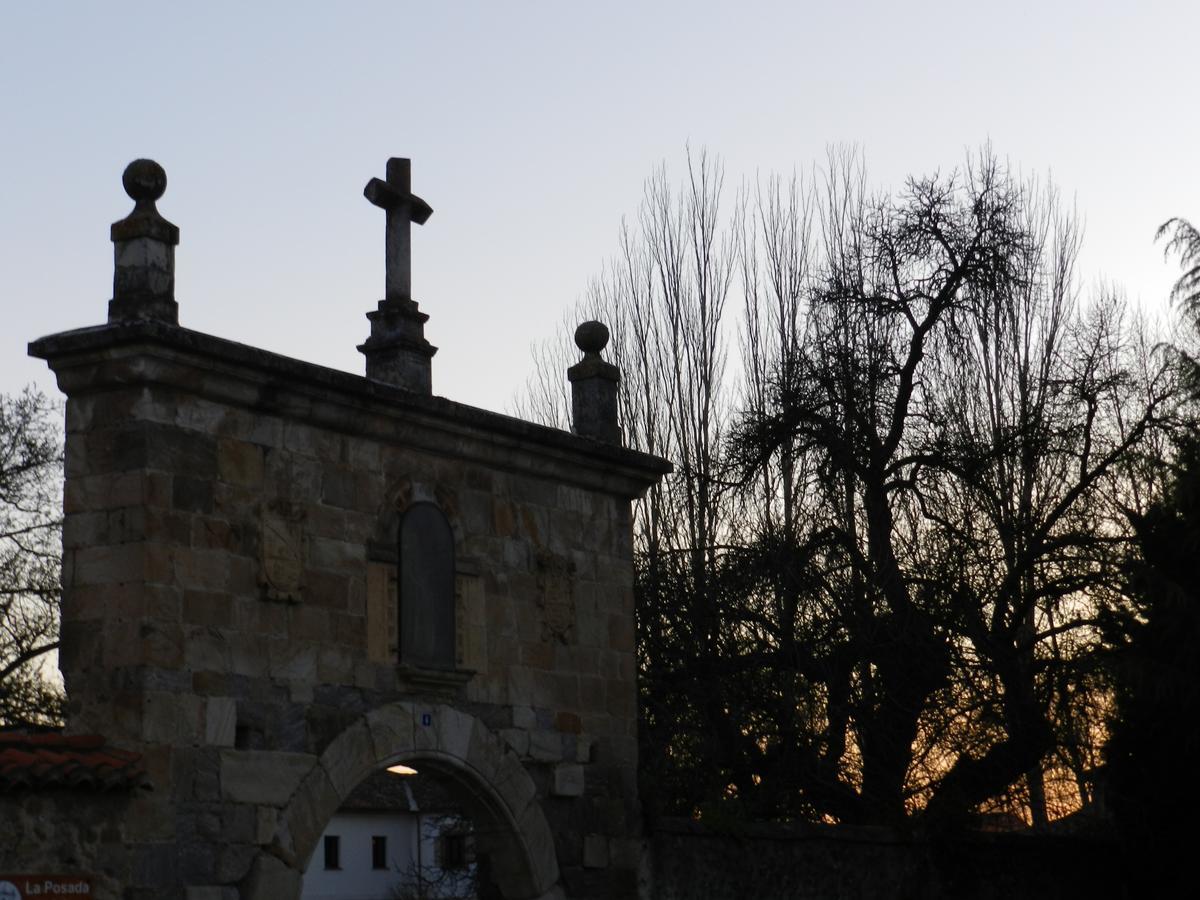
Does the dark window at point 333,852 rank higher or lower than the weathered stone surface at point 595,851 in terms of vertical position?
higher

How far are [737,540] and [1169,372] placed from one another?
4.72 m

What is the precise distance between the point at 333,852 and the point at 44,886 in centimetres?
2700

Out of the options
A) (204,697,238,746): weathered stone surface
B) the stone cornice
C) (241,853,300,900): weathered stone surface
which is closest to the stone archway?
(241,853,300,900): weathered stone surface

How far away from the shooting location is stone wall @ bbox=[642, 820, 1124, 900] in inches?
484

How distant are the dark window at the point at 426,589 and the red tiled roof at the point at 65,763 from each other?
2151 millimetres

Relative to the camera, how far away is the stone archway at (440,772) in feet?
30.0

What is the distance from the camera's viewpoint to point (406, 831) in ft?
116

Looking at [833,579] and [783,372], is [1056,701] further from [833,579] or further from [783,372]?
[783,372]

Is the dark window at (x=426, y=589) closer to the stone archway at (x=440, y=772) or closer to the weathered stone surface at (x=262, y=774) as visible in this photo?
the stone archway at (x=440, y=772)

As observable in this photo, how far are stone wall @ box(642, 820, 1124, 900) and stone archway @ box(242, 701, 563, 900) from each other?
51.2 inches

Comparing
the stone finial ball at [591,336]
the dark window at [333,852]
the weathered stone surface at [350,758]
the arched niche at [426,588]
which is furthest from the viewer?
the dark window at [333,852]

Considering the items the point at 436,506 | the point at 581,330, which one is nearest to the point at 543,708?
the point at 436,506

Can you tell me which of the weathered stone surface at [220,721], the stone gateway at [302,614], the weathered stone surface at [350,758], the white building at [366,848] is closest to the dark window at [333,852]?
the white building at [366,848]

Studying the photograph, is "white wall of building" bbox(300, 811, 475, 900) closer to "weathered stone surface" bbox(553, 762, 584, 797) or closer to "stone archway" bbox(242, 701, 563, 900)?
"weathered stone surface" bbox(553, 762, 584, 797)
